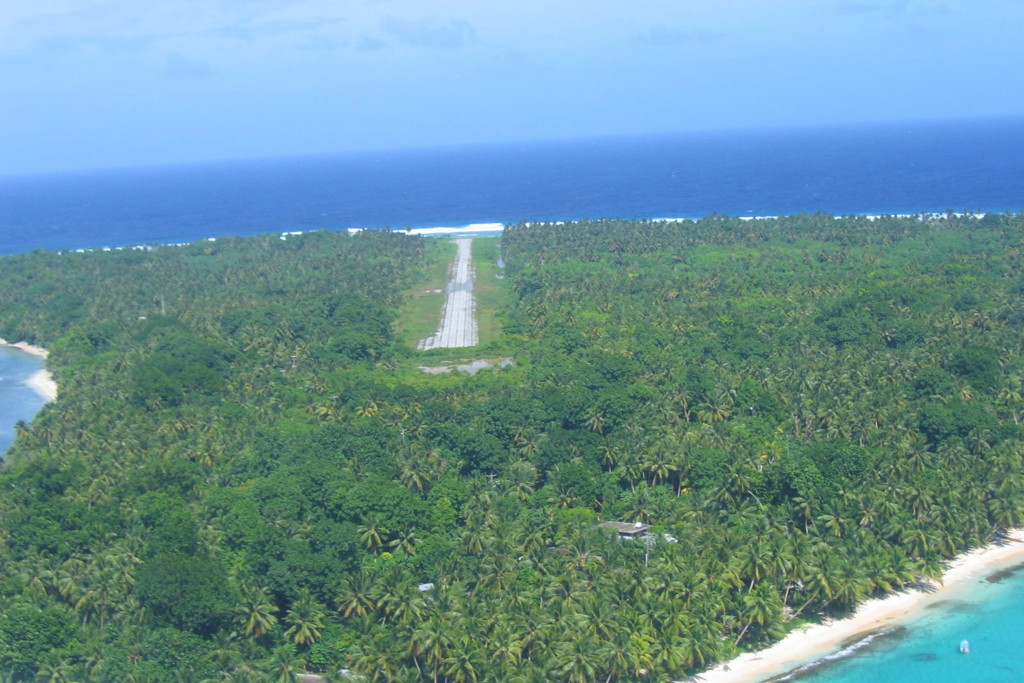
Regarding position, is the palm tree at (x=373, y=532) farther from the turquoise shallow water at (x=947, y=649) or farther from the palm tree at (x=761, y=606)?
the turquoise shallow water at (x=947, y=649)

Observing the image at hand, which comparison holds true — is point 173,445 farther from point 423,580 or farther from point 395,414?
point 423,580

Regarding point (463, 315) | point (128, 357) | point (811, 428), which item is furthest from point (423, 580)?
point (463, 315)

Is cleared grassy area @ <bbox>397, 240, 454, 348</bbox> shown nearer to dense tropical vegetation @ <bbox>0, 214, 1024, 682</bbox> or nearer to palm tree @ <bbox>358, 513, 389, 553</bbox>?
dense tropical vegetation @ <bbox>0, 214, 1024, 682</bbox>

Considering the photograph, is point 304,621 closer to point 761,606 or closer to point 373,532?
point 373,532

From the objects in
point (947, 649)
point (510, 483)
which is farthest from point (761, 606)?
point (510, 483)

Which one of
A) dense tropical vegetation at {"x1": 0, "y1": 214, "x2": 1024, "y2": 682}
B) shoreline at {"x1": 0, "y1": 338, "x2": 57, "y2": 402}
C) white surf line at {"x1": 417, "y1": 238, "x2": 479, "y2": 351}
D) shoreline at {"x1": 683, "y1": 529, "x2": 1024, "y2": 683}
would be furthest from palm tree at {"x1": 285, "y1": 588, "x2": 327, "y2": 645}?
shoreline at {"x1": 0, "y1": 338, "x2": 57, "y2": 402}

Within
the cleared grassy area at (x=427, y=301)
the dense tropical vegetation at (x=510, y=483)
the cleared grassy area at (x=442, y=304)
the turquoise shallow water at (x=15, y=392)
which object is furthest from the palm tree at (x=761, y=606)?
the cleared grassy area at (x=427, y=301)
